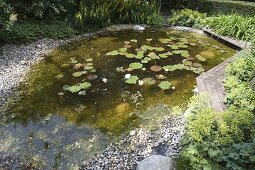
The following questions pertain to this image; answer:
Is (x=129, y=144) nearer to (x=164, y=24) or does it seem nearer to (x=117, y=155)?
(x=117, y=155)

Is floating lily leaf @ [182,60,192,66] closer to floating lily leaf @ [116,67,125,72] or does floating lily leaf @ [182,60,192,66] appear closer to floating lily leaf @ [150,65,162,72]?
floating lily leaf @ [150,65,162,72]

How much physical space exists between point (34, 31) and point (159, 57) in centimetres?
389

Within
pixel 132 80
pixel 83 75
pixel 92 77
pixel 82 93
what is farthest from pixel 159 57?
pixel 82 93

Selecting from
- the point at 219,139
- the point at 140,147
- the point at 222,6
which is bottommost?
the point at 140,147

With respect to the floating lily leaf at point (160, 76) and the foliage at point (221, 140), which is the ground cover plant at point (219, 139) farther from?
the floating lily leaf at point (160, 76)

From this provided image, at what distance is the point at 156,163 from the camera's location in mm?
4562

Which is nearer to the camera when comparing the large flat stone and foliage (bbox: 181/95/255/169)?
foliage (bbox: 181/95/255/169)

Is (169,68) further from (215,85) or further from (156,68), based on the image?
(215,85)

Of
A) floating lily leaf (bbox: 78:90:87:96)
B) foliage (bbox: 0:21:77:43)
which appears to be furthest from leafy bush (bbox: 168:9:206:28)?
floating lily leaf (bbox: 78:90:87:96)

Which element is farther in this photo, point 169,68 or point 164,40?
point 164,40

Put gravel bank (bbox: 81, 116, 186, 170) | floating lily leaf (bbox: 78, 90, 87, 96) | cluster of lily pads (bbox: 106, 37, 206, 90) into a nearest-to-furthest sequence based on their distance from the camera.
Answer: gravel bank (bbox: 81, 116, 186, 170) < floating lily leaf (bbox: 78, 90, 87, 96) < cluster of lily pads (bbox: 106, 37, 206, 90)

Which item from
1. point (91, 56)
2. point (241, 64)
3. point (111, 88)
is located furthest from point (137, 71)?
point (241, 64)

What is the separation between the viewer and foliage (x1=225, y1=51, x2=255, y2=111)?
5406mm

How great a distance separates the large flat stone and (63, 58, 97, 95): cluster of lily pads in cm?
258
